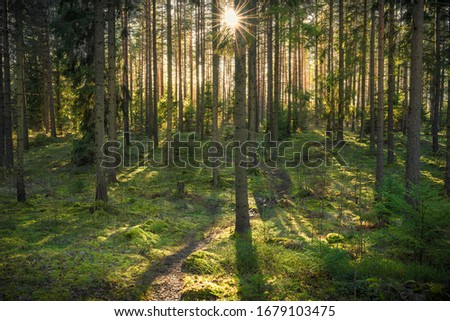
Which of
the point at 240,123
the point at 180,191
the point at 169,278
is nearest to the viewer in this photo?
the point at 169,278

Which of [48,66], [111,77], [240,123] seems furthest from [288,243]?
[48,66]

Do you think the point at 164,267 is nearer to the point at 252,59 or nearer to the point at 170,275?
the point at 170,275

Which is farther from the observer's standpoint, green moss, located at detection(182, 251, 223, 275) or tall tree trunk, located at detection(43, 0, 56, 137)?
tall tree trunk, located at detection(43, 0, 56, 137)

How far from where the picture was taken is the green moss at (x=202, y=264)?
716 cm

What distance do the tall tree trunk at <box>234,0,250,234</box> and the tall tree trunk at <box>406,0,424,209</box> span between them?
15.1 ft

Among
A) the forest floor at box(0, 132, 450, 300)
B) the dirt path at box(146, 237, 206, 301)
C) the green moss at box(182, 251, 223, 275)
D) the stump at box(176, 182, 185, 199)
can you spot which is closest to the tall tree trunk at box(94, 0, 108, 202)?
the forest floor at box(0, 132, 450, 300)

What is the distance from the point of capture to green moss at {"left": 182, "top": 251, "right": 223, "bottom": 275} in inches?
282

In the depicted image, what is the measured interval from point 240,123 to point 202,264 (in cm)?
402

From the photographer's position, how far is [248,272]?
7.08m

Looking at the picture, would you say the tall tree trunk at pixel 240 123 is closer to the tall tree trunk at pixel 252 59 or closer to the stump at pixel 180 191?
the tall tree trunk at pixel 252 59

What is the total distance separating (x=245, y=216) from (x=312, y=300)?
13.4 ft

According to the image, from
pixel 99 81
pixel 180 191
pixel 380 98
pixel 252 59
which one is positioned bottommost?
pixel 180 191

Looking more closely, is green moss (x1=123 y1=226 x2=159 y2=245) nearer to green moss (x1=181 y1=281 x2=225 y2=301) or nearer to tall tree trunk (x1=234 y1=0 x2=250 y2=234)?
tall tree trunk (x1=234 y1=0 x2=250 y2=234)

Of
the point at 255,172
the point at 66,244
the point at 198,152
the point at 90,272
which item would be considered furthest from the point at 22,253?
the point at 198,152
